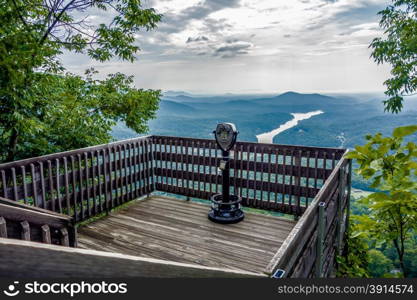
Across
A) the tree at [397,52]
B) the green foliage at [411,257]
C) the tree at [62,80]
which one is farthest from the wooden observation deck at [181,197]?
the tree at [397,52]

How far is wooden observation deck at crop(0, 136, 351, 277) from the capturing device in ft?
9.68

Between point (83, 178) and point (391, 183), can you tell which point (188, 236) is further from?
point (391, 183)

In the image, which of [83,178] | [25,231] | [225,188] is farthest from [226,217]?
[25,231]

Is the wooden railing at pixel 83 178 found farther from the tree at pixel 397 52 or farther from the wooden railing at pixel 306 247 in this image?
the tree at pixel 397 52

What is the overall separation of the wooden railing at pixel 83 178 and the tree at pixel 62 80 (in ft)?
2.64

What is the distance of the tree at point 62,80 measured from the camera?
404 centimetres

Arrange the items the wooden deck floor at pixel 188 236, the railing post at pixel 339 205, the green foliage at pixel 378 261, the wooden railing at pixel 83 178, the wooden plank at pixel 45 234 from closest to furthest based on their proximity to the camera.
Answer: the wooden plank at pixel 45 234
the railing post at pixel 339 205
the wooden deck floor at pixel 188 236
the wooden railing at pixel 83 178
the green foliage at pixel 378 261

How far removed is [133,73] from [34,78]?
4074 millimetres

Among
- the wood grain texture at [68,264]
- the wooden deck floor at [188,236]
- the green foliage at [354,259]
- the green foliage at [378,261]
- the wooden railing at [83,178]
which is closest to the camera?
the wood grain texture at [68,264]

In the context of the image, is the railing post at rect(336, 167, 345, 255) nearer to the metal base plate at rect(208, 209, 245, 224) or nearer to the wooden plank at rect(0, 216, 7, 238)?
the metal base plate at rect(208, 209, 245, 224)

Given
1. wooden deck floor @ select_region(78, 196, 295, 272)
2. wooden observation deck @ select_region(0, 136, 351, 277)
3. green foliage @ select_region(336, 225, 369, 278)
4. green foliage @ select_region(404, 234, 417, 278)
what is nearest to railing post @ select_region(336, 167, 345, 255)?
wooden observation deck @ select_region(0, 136, 351, 277)

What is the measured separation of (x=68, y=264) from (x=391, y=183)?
5.26 ft

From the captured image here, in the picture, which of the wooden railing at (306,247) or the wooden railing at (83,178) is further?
the wooden railing at (83,178)

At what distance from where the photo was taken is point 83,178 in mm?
4332
